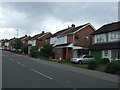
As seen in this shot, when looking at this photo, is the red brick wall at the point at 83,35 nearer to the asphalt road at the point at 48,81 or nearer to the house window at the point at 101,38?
the house window at the point at 101,38

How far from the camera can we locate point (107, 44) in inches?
1251

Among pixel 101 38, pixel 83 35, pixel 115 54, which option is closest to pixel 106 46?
pixel 115 54

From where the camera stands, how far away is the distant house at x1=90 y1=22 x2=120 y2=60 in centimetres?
2974

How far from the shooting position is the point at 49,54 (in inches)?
1730

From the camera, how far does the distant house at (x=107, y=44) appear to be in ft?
97.6

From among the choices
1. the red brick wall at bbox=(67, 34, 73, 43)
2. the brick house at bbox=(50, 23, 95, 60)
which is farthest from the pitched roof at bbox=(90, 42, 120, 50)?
the red brick wall at bbox=(67, 34, 73, 43)

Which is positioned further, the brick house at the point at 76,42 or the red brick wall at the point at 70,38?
the red brick wall at the point at 70,38

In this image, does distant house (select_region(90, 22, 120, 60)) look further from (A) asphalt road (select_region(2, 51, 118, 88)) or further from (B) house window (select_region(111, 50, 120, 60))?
(A) asphalt road (select_region(2, 51, 118, 88))

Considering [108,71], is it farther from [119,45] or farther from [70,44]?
[70,44]

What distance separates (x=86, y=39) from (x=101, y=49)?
11792 mm

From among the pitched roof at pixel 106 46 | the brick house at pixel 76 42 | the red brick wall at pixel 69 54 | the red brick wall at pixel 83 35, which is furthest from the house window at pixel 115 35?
the red brick wall at pixel 69 54

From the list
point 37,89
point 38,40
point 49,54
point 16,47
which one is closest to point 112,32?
point 49,54

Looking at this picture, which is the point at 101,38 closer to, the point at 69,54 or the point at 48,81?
the point at 69,54

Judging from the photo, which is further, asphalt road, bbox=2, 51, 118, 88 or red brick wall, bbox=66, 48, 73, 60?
red brick wall, bbox=66, 48, 73, 60
